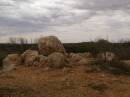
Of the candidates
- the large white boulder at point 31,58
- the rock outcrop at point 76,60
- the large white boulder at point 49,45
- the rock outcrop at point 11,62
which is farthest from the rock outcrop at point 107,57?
the rock outcrop at point 11,62

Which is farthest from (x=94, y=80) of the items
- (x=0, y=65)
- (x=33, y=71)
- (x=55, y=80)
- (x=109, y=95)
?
(x=0, y=65)

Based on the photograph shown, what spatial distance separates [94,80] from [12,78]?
13.1ft

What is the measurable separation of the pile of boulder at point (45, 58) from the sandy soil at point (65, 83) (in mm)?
819

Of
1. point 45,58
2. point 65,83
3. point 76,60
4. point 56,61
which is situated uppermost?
point 45,58

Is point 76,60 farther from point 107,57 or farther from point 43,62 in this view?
point 43,62

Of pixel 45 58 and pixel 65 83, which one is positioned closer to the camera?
pixel 65 83

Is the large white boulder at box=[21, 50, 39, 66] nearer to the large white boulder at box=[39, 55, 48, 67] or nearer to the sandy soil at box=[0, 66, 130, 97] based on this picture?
the large white boulder at box=[39, 55, 48, 67]

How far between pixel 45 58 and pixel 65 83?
231 inches

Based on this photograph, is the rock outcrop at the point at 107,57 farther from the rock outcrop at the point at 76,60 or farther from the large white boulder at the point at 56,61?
the large white boulder at the point at 56,61

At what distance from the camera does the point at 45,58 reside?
21.2m

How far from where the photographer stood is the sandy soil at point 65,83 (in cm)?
1363

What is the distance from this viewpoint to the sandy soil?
44.7 feet

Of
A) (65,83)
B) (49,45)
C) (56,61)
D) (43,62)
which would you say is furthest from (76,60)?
(65,83)

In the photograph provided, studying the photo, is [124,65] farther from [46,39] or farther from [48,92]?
[48,92]
